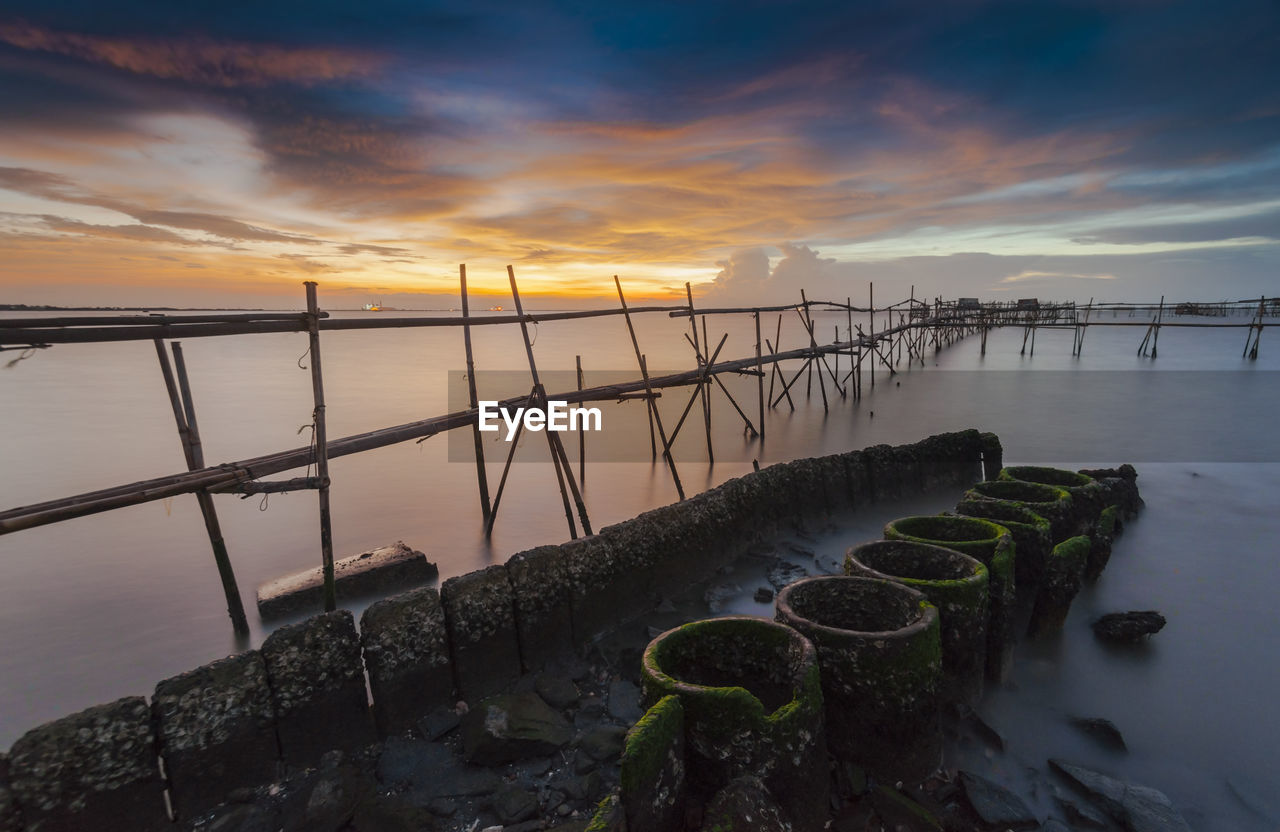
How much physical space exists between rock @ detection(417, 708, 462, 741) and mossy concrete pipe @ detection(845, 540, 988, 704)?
9.80ft

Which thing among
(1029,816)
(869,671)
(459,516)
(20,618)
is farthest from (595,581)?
(20,618)

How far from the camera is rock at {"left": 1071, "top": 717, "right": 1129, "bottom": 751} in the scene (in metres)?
4.26

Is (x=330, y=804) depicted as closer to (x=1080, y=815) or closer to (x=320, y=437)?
(x=320, y=437)

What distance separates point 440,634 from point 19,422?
24.2 metres

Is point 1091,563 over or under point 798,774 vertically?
under

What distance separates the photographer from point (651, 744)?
8.94 feet

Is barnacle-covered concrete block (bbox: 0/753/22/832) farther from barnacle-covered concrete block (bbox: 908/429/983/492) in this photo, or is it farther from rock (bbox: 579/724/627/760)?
barnacle-covered concrete block (bbox: 908/429/983/492)

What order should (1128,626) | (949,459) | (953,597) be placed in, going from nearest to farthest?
1. (953,597)
2. (1128,626)
3. (949,459)

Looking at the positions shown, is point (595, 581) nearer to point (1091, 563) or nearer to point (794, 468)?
point (794, 468)

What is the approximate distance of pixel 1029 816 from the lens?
3486mm

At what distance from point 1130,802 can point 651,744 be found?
319cm

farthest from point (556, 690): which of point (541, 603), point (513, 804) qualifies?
point (513, 804)

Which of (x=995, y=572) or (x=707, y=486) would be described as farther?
(x=707, y=486)

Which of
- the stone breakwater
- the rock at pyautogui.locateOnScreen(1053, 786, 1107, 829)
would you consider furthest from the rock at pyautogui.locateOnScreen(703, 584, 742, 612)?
the rock at pyautogui.locateOnScreen(1053, 786, 1107, 829)
